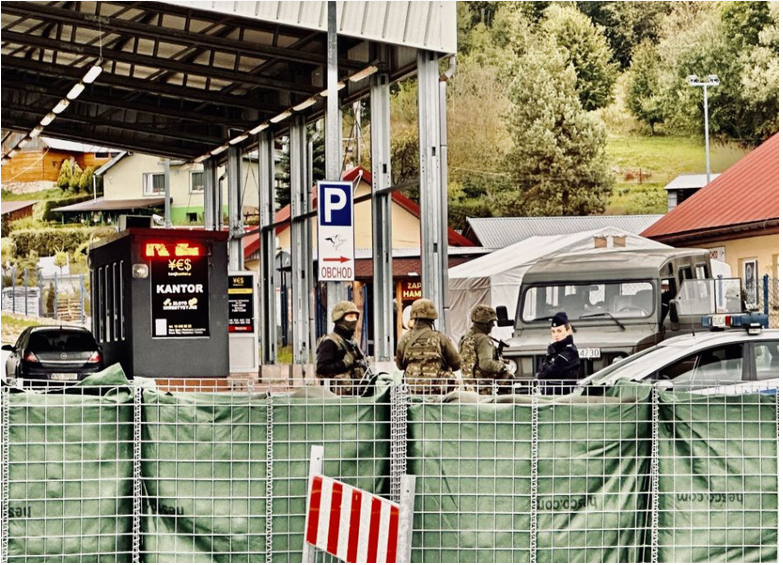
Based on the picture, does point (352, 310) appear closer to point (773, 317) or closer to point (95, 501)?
point (95, 501)

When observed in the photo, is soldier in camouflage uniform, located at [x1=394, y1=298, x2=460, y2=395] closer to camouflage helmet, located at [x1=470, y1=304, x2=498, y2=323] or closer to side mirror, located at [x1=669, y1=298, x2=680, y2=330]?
camouflage helmet, located at [x1=470, y1=304, x2=498, y2=323]

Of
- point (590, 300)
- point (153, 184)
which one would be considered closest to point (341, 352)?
point (590, 300)

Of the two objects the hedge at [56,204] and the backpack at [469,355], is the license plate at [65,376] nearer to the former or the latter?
the backpack at [469,355]

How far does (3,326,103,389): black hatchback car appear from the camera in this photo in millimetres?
28062

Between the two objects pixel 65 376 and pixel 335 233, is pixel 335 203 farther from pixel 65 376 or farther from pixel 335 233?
pixel 65 376

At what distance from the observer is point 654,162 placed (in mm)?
92438

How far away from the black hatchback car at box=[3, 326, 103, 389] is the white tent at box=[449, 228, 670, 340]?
29.4ft

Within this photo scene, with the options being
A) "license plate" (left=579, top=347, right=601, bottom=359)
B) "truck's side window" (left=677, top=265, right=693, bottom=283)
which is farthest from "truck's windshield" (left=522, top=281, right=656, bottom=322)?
"license plate" (left=579, top=347, right=601, bottom=359)

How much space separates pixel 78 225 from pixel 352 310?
275ft

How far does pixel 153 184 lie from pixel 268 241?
62.1 metres

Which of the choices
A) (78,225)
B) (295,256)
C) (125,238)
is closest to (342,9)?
(125,238)

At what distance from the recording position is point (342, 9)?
23094 millimetres

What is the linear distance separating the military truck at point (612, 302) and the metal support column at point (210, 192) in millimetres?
24570

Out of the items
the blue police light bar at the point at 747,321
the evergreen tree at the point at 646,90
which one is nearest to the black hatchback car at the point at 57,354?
the blue police light bar at the point at 747,321
